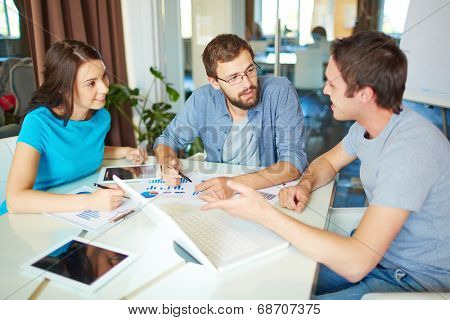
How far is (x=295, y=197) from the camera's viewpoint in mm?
966

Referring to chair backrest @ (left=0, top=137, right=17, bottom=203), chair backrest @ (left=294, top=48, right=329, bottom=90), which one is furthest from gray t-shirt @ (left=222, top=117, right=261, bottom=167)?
chair backrest @ (left=0, top=137, right=17, bottom=203)

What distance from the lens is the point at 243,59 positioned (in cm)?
127

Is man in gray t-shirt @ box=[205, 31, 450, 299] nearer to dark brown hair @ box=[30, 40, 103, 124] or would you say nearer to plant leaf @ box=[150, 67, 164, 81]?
dark brown hair @ box=[30, 40, 103, 124]

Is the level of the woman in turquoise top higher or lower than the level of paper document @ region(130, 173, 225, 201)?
higher

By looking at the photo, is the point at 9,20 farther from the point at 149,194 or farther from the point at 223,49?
the point at 149,194

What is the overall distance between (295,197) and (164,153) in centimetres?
58

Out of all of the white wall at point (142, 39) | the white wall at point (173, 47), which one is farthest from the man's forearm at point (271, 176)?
the white wall at point (142, 39)

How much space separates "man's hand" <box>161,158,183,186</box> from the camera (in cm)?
109

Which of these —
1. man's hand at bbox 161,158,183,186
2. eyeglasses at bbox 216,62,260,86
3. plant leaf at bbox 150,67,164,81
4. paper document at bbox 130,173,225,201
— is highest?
eyeglasses at bbox 216,62,260,86

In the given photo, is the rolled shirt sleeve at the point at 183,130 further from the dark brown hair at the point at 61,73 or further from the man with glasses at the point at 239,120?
the dark brown hair at the point at 61,73

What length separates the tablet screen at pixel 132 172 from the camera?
117cm

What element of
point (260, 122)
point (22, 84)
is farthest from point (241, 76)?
point (22, 84)
